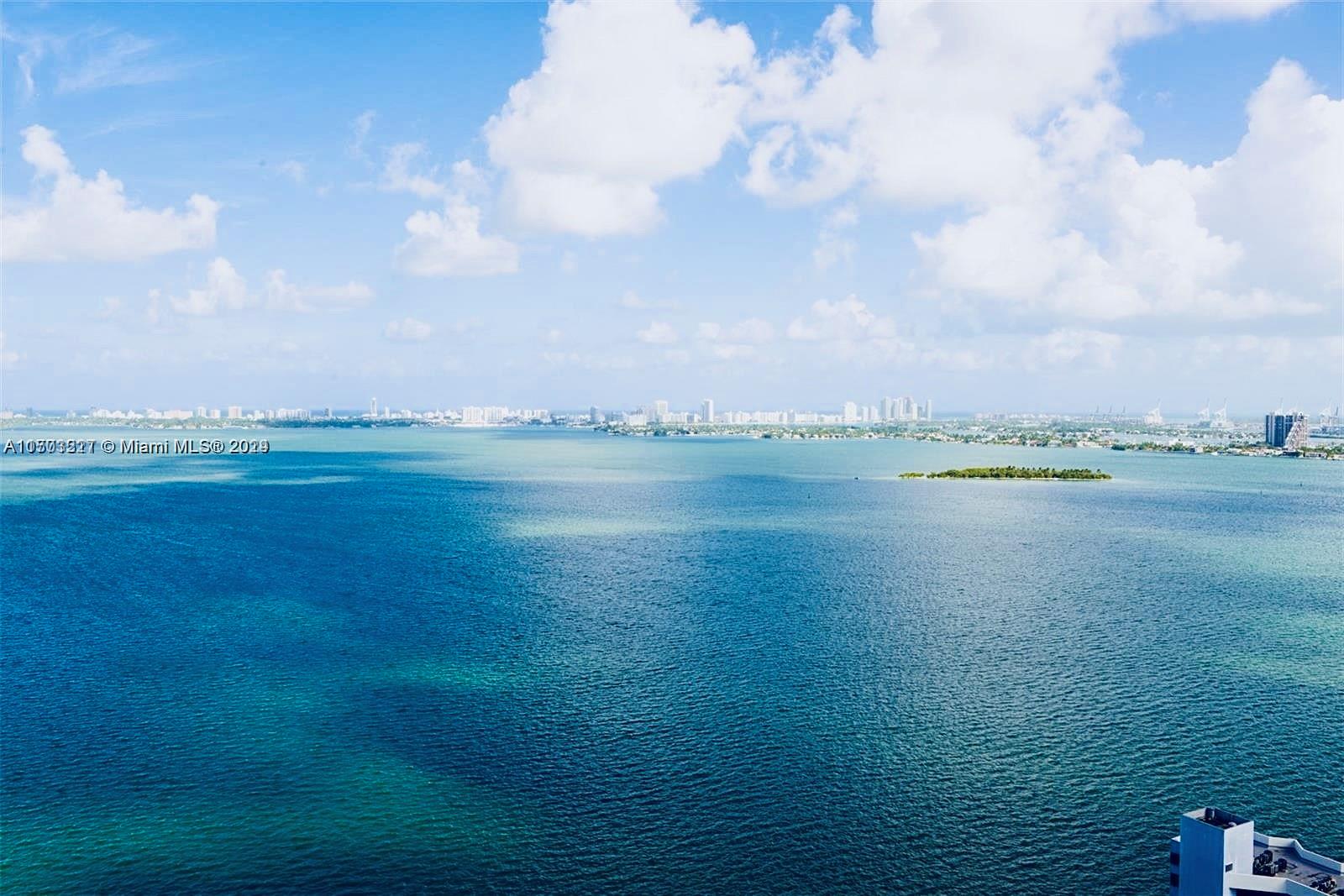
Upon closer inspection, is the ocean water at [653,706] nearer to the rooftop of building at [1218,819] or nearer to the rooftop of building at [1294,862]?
the rooftop of building at [1294,862]

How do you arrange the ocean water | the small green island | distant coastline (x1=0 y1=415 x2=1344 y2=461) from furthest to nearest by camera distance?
distant coastline (x1=0 y1=415 x2=1344 y2=461) < the small green island < the ocean water

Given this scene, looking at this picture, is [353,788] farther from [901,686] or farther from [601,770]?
[901,686]

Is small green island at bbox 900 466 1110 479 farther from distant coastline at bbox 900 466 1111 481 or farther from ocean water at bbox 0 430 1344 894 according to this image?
ocean water at bbox 0 430 1344 894

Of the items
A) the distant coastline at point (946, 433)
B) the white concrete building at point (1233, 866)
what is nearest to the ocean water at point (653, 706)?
the white concrete building at point (1233, 866)

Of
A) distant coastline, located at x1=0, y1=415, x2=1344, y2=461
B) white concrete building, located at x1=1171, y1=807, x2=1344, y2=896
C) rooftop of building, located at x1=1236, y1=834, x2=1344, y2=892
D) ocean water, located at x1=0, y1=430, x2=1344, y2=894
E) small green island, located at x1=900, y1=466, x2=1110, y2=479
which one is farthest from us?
distant coastline, located at x1=0, y1=415, x2=1344, y2=461

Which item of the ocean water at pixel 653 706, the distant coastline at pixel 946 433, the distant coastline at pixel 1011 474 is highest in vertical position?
the distant coastline at pixel 946 433

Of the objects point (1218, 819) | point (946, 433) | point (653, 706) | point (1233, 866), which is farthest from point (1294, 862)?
point (946, 433)

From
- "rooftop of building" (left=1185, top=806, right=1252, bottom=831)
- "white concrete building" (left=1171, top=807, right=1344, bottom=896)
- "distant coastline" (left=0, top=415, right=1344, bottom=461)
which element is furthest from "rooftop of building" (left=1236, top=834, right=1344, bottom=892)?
"distant coastline" (left=0, top=415, right=1344, bottom=461)
